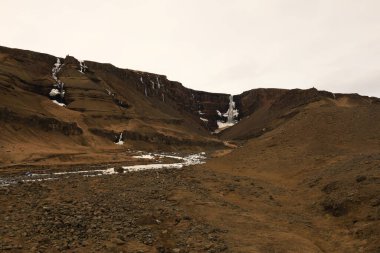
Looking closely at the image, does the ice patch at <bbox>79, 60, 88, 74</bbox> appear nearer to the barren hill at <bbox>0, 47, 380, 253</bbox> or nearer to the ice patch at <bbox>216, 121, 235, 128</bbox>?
the barren hill at <bbox>0, 47, 380, 253</bbox>

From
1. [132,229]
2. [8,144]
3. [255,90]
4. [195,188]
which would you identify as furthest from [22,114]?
[255,90]

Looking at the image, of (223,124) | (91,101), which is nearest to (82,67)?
(91,101)

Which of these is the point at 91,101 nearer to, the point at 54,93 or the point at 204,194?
the point at 54,93

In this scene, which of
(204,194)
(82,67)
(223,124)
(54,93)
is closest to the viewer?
(204,194)

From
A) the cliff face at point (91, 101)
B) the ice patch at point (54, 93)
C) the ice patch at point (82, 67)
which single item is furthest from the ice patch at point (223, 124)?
the ice patch at point (54, 93)

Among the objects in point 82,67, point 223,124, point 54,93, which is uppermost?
point 82,67

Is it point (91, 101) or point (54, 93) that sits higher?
point (54, 93)

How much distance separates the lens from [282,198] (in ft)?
73.6

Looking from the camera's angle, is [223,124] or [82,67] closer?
[82,67]

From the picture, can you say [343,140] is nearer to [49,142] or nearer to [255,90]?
[49,142]

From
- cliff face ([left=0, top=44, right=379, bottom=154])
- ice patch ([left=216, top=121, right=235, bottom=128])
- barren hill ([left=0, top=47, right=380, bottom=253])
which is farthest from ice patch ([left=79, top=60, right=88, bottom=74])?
ice patch ([left=216, top=121, right=235, bottom=128])

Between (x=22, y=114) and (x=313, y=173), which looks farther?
(x=22, y=114)

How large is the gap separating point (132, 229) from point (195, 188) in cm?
805

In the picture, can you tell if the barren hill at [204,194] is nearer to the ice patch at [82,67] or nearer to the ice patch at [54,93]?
the ice patch at [54,93]
